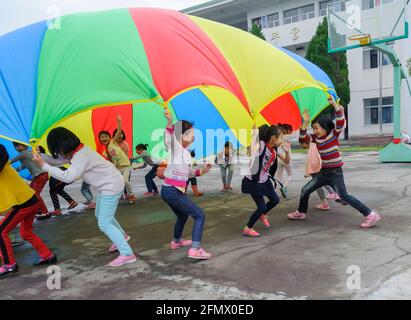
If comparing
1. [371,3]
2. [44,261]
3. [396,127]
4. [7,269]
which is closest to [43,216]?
[44,261]

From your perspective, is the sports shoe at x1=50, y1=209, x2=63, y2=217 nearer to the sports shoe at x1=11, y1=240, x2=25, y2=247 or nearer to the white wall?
the sports shoe at x1=11, y1=240, x2=25, y2=247

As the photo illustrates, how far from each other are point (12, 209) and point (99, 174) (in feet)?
3.28

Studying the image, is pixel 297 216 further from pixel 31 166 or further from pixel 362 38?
pixel 362 38

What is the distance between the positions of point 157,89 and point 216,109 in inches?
144

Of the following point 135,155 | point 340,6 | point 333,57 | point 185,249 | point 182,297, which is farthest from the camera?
point 333,57

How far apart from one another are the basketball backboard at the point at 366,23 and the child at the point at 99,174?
9728 millimetres

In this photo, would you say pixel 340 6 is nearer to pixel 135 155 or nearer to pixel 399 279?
pixel 135 155

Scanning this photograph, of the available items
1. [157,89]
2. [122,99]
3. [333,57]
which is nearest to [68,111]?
[122,99]

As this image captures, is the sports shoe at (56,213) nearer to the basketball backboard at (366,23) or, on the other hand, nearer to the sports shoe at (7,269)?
the sports shoe at (7,269)

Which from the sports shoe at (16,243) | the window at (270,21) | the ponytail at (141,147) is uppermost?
the window at (270,21)

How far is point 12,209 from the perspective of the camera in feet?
13.8

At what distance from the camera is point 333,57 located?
25.0m

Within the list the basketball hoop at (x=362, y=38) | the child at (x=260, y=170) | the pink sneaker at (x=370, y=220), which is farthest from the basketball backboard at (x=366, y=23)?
the child at (x=260, y=170)

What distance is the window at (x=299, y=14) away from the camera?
28186 millimetres
